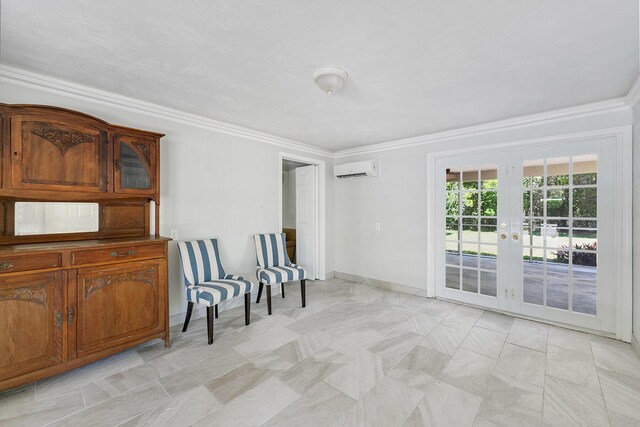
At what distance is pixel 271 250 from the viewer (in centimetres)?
382

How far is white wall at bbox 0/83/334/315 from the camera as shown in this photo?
2867mm

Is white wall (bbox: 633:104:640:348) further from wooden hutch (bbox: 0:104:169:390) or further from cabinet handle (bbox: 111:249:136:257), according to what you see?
cabinet handle (bbox: 111:249:136:257)

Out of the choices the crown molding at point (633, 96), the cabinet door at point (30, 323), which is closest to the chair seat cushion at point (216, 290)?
the cabinet door at point (30, 323)

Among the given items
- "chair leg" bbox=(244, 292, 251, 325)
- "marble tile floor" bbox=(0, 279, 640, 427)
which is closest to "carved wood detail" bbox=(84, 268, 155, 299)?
"marble tile floor" bbox=(0, 279, 640, 427)

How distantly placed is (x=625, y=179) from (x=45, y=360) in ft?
16.9

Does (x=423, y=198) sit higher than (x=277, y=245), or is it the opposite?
(x=423, y=198)

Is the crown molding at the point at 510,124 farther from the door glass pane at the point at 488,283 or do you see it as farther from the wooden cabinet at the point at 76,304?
the wooden cabinet at the point at 76,304

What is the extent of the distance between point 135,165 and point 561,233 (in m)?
4.41

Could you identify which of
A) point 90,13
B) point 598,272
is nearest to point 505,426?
point 598,272

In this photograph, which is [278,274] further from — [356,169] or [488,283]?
[488,283]

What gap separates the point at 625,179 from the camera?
8.87 ft

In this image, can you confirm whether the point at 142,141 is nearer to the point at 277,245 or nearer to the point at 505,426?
the point at 277,245

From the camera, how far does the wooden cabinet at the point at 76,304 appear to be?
187 cm

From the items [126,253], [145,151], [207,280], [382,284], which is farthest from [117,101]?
[382,284]
